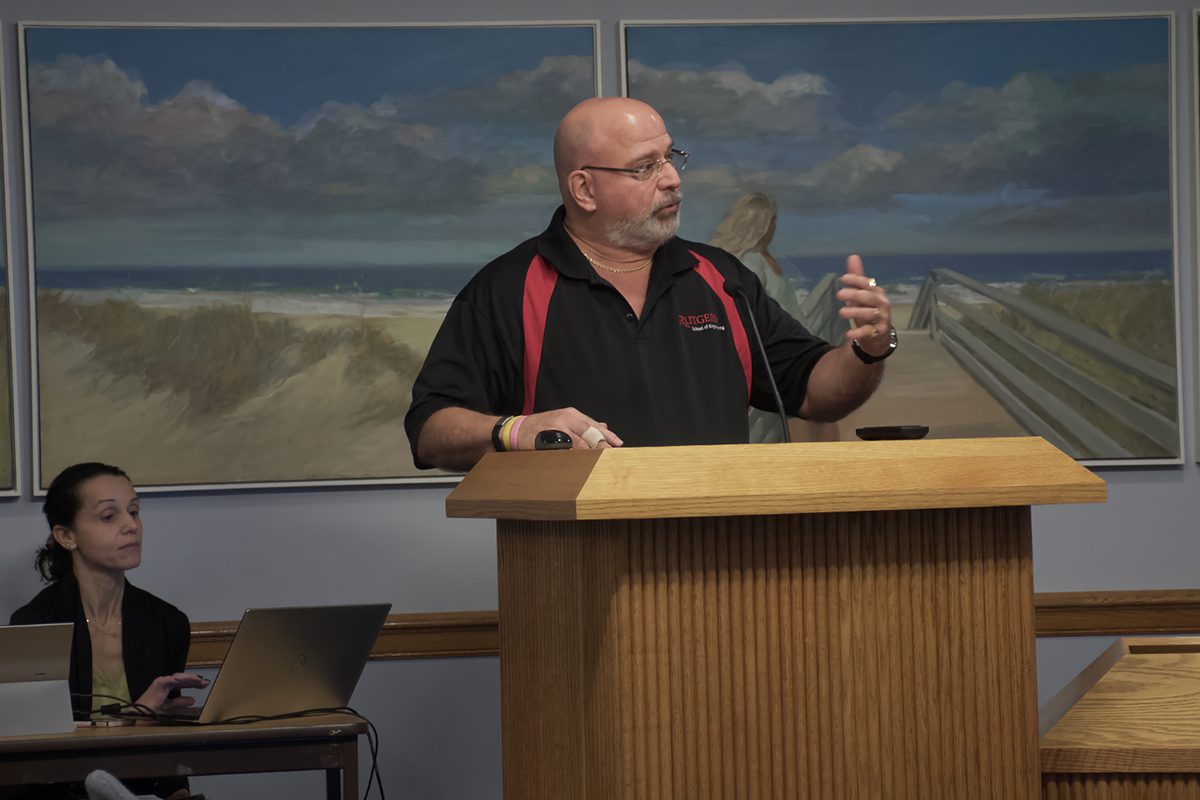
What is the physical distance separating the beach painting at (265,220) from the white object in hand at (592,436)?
5.54 ft

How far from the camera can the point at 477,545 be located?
3.20 m

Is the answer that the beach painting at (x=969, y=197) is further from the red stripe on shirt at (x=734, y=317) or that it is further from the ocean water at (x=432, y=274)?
the red stripe on shirt at (x=734, y=317)

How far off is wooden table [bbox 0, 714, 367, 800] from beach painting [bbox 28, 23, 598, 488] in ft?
3.16

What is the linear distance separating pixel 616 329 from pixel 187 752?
1040 mm

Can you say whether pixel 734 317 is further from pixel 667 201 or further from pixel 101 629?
pixel 101 629

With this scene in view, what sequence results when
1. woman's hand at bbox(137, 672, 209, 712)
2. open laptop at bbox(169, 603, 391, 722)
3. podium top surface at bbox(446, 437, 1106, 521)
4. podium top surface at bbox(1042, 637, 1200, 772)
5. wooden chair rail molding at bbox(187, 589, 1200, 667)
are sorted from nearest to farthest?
podium top surface at bbox(446, 437, 1106, 521) < podium top surface at bbox(1042, 637, 1200, 772) < open laptop at bbox(169, 603, 391, 722) < woman's hand at bbox(137, 672, 209, 712) < wooden chair rail molding at bbox(187, 589, 1200, 667)

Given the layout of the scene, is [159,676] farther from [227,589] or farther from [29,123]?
[29,123]

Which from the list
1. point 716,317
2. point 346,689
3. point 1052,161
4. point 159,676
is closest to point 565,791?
point 716,317

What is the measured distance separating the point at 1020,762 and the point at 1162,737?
0.53ft

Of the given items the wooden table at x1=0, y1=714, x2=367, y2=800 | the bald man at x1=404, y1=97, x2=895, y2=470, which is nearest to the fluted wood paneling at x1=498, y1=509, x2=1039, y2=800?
the bald man at x1=404, y1=97, x2=895, y2=470

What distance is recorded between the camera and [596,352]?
6.92ft

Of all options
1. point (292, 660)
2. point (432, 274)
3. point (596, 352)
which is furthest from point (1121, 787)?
point (432, 274)

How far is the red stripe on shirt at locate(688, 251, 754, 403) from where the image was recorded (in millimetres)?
2227

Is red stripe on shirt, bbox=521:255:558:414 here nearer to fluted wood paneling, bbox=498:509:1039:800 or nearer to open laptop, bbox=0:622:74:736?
fluted wood paneling, bbox=498:509:1039:800
